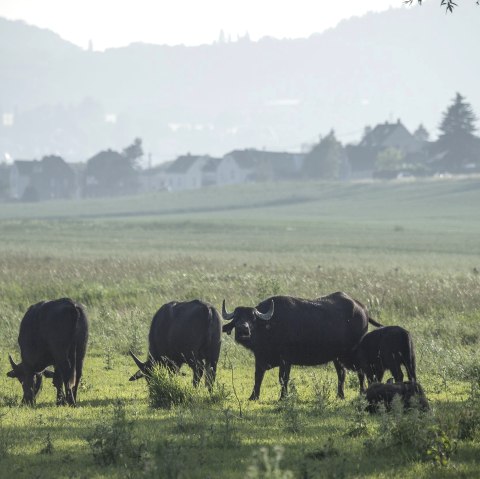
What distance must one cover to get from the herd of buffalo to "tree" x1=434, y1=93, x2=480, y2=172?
141738mm

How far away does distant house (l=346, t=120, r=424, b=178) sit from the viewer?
17812cm

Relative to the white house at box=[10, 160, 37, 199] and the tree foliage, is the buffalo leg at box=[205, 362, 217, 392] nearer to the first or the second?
the tree foliage

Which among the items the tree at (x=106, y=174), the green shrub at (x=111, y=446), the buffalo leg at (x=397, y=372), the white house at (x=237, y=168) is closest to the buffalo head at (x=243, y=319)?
the buffalo leg at (x=397, y=372)

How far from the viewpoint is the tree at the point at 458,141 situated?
6093 inches

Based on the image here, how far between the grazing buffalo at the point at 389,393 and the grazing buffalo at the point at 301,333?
213 cm

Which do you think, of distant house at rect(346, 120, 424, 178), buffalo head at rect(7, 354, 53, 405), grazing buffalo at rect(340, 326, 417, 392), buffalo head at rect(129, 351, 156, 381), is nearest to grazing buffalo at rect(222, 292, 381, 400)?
grazing buffalo at rect(340, 326, 417, 392)

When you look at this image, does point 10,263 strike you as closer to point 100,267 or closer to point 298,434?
point 100,267

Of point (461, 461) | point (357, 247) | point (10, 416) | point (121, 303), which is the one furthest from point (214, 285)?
point (357, 247)

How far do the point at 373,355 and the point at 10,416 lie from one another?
5166 millimetres

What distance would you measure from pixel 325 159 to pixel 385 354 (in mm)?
156492

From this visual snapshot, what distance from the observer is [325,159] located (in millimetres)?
170750

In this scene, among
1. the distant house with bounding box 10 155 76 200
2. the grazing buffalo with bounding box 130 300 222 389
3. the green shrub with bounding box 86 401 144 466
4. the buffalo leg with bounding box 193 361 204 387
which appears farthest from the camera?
the distant house with bounding box 10 155 76 200

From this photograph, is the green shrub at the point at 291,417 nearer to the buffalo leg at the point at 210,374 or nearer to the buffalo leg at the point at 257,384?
the buffalo leg at the point at 257,384

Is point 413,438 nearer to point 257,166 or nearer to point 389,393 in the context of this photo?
point 389,393
